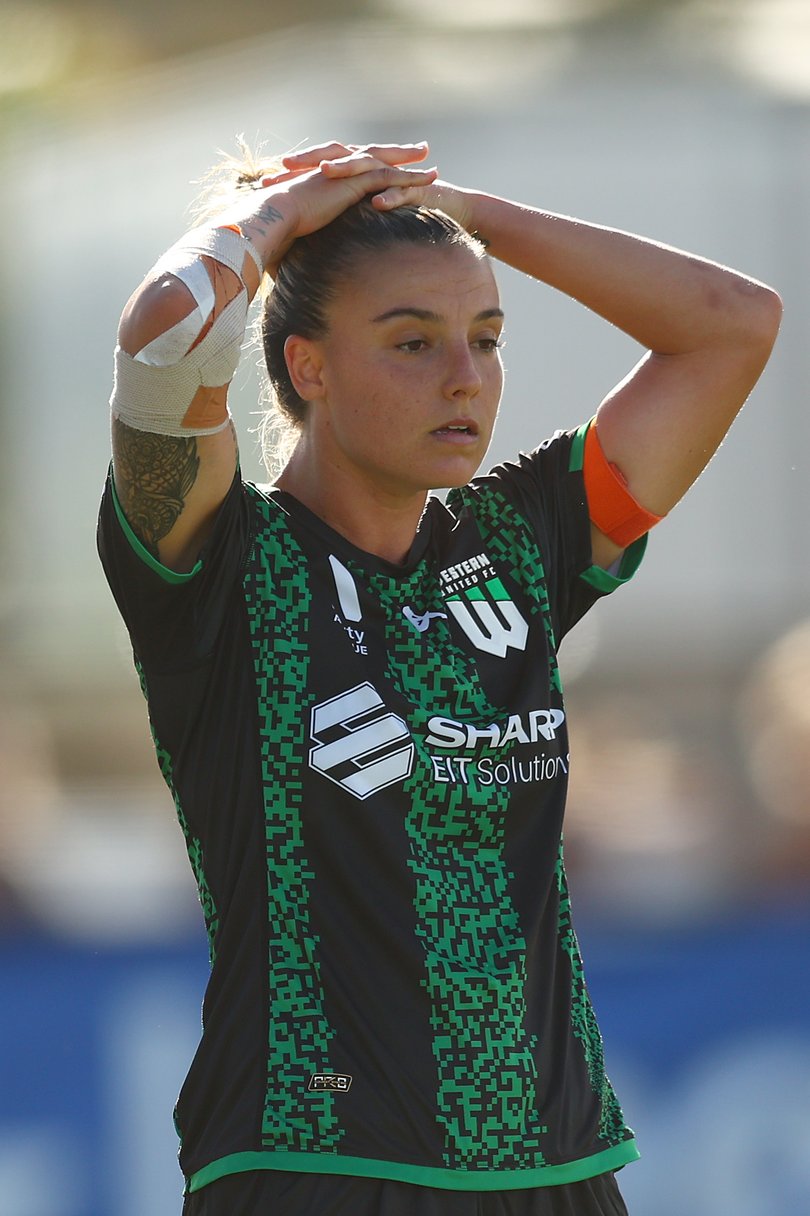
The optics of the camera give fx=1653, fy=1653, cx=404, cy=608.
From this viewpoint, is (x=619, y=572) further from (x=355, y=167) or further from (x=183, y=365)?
(x=183, y=365)

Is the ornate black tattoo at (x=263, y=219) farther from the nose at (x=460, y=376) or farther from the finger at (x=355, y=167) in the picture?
the nose at (x=460, y=376)

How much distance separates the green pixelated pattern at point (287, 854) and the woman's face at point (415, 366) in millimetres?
158

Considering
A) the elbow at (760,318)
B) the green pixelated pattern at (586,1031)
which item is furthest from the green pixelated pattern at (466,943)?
the elbow at (760,318)

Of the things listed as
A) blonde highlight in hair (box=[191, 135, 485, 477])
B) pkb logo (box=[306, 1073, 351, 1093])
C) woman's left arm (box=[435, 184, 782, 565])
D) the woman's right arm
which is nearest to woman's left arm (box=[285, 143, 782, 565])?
woman's left arm (box=[435, 184, 782, 565])

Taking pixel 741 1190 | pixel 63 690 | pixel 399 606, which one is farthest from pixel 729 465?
pixel 399 606

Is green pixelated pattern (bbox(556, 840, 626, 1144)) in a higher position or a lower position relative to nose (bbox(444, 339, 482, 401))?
lower

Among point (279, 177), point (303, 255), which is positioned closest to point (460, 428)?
point (303, 255)

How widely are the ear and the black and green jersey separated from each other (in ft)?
0.47

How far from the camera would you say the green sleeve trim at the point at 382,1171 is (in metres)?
1.59

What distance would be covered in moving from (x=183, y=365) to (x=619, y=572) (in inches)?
28.3

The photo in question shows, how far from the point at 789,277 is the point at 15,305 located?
7.92 ft

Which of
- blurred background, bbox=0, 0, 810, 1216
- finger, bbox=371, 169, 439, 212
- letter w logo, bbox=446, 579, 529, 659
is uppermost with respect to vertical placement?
blurred background, bbox=0, 0, 810, 1216

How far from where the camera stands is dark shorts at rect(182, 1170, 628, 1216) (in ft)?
5.21

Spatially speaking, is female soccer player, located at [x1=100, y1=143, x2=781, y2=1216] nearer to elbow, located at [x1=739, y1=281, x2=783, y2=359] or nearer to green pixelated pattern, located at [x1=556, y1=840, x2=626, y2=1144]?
green pixelated pattern, located at [x1=556, y1=840, x2=626, y2=1144]
